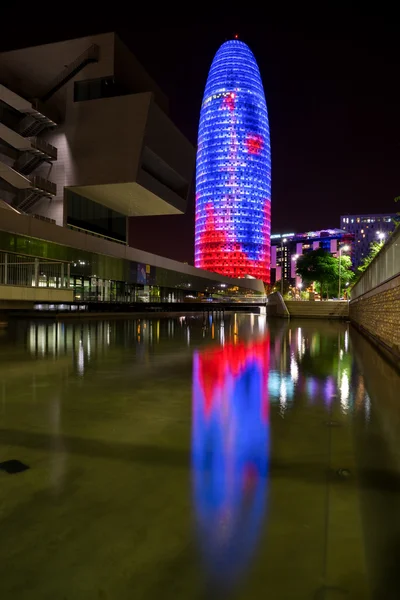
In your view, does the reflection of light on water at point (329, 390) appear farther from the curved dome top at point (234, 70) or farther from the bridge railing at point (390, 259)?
the curved dome top at point (234, 70)

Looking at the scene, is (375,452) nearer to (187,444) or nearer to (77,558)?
(187,444)

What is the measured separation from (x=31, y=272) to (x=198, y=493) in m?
26.6

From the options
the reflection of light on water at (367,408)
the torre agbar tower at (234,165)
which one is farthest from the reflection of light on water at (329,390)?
the torre agbar tower at (234,165)

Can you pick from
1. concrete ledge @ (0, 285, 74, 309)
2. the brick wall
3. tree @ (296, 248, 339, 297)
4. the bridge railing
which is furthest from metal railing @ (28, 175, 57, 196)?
tree @ (296, 248, 339, 297)

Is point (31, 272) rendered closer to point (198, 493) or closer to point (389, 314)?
point (389, 314)

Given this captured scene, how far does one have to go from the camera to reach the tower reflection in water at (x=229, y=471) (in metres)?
2.74

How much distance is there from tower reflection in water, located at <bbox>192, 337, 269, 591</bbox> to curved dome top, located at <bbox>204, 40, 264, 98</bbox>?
174612mm

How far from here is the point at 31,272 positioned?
91.7 ft

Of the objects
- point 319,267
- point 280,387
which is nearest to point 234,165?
point 319,267

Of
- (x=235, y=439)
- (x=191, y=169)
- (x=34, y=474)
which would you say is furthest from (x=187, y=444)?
(x=191, y=169)

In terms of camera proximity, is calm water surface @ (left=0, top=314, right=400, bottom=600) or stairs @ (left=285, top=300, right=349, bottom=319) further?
stairs @ (left=285, top=300, right=349, bottom=319)

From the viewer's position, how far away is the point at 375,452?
471 cm

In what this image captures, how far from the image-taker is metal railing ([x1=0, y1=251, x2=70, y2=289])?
26359mm

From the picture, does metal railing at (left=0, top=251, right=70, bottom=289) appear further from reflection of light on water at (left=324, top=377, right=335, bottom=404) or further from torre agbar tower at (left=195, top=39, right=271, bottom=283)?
torre agbar tower at (left=195, top=39, right=271, bottom=283)
